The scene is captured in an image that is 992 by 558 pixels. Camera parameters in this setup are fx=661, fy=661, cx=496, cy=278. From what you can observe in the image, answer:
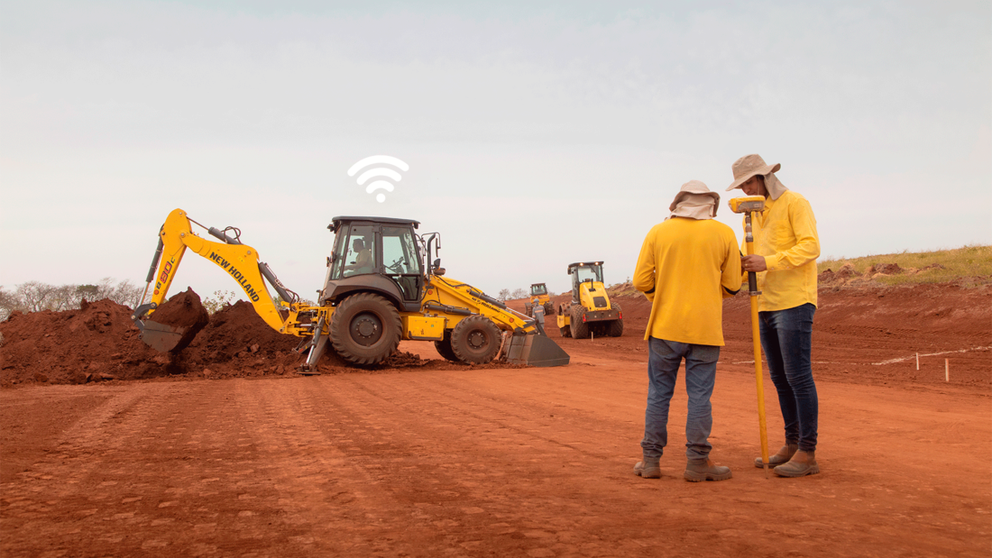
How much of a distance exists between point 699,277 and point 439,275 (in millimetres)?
9880

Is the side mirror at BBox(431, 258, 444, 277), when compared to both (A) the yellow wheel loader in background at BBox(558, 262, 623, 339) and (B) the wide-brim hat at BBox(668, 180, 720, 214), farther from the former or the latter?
(A) the yellow wheel loader in background at BBox(558, 262, 623, 339)

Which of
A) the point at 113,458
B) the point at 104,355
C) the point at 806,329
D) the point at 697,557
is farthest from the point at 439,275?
the point at 697,557

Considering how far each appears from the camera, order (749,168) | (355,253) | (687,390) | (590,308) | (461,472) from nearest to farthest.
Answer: (687,390)
(461,472)
(749,168)
(355,253)
(590,308)

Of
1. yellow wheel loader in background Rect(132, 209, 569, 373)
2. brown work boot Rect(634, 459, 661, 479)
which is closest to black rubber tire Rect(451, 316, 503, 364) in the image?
yellow wheel loader in background Rect(132, 209, 569, 373)

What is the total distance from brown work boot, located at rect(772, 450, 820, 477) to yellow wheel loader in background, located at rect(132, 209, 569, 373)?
31.8 ft

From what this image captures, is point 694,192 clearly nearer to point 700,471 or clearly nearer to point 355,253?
point 700,471

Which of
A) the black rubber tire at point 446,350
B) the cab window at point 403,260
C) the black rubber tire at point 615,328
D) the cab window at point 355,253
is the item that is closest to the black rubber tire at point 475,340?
the black rubber tire at point 446,350

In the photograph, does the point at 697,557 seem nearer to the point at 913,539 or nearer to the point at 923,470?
the point at 913,539

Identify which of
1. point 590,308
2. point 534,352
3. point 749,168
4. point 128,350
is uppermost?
point 590,308

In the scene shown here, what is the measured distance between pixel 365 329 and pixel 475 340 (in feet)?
7.75

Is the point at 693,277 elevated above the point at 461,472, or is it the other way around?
the point at 693,277

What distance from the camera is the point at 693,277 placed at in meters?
4.17

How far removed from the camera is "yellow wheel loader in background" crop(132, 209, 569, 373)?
12.7 meters

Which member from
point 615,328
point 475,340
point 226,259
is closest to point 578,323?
point 615,328
